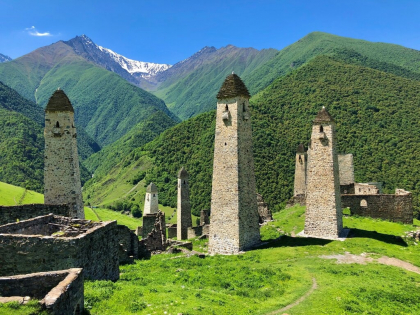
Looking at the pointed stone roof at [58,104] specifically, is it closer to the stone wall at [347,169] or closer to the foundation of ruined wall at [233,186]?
the foundation of ruined wall at [233,186]

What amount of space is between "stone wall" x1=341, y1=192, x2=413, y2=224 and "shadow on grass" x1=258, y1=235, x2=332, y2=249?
848 cm

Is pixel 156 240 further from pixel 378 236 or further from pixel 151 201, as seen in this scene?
pixel 378 236

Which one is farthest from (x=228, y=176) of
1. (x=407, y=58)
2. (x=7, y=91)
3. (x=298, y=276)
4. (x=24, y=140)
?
(x=407, y=58)

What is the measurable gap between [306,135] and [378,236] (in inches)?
2532

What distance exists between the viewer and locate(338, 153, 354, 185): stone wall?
3914 cm

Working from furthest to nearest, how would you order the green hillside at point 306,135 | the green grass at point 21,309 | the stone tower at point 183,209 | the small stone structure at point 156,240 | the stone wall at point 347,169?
the green hillside at point 306,135 → the stone wall at point 347,169 → the stone tower at point 183,209 → the small stone structure at point 156,240 → the green grass at point 21,309

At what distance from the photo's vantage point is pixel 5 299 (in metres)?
6.22

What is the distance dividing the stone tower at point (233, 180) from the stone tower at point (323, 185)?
4218mm

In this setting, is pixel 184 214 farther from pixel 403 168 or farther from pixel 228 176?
pixel 403 168

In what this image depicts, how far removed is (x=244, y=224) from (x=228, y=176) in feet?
10.5

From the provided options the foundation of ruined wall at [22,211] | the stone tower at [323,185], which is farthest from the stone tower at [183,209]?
the foundation of ruined wall at [22,211]

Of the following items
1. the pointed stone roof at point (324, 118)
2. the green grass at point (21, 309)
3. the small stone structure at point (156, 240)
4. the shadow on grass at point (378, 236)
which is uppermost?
the pointed stone roof at point (324, 118)

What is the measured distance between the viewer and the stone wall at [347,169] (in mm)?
39141

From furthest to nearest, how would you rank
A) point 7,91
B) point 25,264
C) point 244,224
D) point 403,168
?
1. point 7,91
2. point 403,168
3. point 244,224
4. point 25,264
